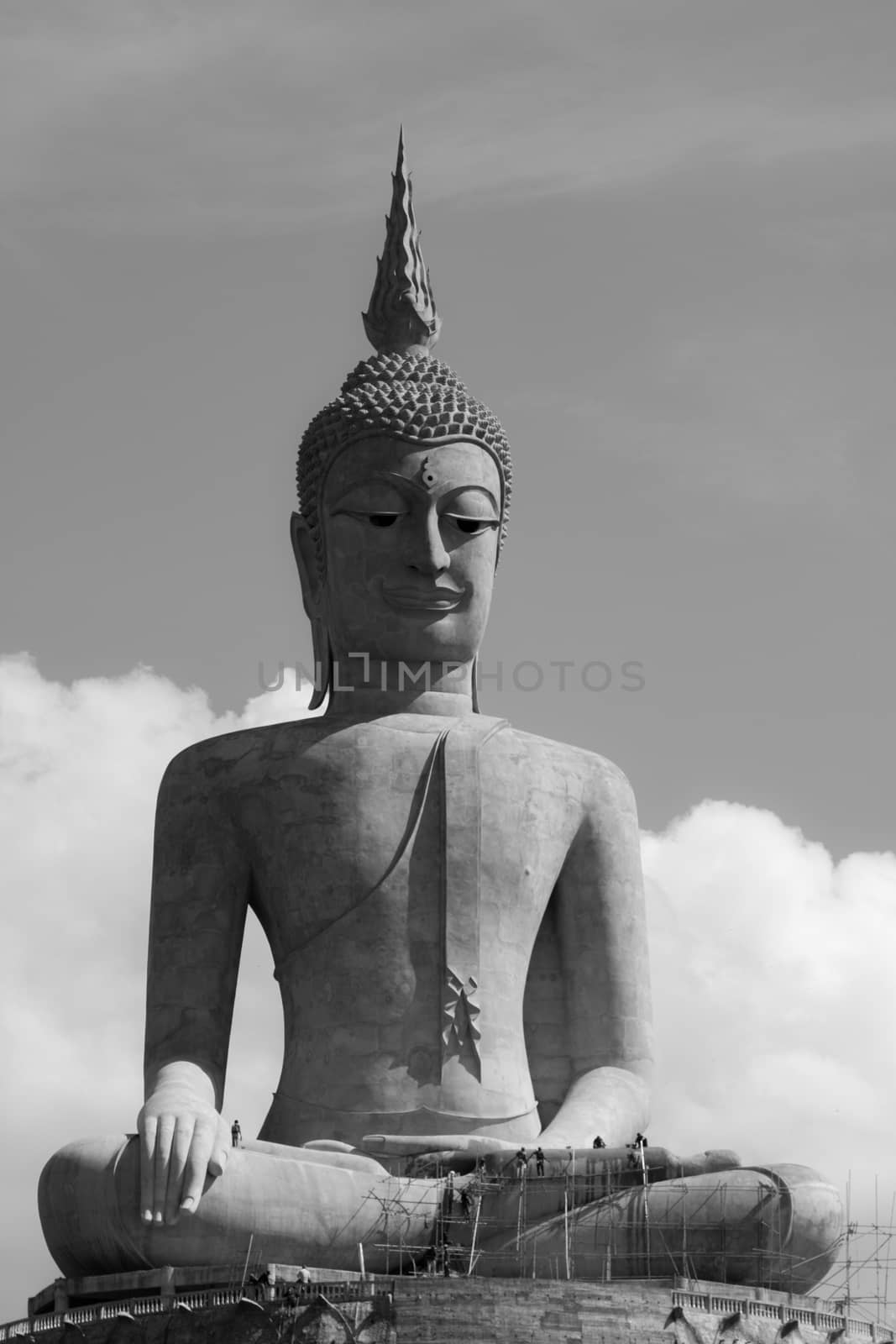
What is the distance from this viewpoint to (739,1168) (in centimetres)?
2559

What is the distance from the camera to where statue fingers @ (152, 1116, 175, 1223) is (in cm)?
2544

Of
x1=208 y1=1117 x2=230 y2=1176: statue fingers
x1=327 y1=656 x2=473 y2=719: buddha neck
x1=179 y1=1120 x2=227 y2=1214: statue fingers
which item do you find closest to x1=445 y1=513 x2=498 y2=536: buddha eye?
x1=327 y1=656 x2=473 y2=719: buddha neck

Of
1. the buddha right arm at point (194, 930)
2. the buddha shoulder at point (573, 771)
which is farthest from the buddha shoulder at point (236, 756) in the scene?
the buddha shoulder at point (573, 771)

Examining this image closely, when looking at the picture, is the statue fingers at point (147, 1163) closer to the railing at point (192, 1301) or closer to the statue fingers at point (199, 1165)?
the statue fingers at point (199, 1165)

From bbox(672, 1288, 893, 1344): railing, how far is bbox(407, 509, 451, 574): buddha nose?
7232 mm

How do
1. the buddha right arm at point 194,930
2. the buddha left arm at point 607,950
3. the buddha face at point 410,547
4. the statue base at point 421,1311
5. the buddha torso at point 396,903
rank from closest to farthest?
1. the statue base at point 421,1311
2. the buddha torso at point 396,903
3. the buddha right arm at point 194,930
4. the buddha left arm at point 607,950
5. the buddha face at point 410,547

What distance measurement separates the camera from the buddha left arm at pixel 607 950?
28781 millimetres

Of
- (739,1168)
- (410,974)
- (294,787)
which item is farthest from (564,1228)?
(294,787)

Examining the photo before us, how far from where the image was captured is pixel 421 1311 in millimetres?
24016

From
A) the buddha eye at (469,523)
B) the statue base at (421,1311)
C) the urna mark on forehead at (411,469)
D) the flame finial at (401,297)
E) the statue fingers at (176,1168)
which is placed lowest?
the statue base at (421,1311)

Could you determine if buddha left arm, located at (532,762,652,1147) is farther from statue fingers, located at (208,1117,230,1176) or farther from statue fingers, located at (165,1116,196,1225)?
statue fingers, located at (165,1116,196,1225)

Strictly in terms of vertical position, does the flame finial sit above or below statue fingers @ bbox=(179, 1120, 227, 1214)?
above

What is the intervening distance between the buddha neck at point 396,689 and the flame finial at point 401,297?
3096 millimetres

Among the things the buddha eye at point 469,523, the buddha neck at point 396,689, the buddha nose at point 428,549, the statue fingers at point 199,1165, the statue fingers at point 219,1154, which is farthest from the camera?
the buddha neck at point 396,689
